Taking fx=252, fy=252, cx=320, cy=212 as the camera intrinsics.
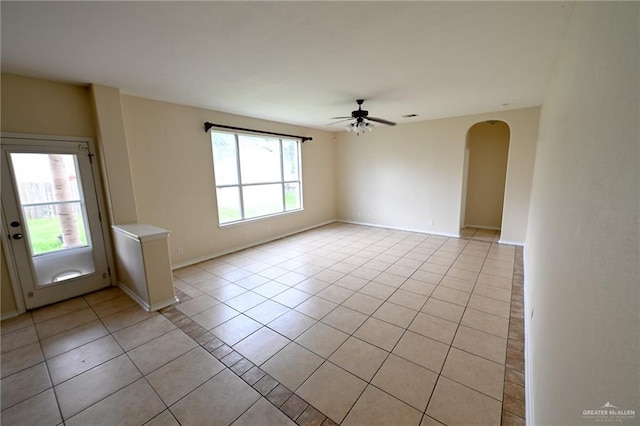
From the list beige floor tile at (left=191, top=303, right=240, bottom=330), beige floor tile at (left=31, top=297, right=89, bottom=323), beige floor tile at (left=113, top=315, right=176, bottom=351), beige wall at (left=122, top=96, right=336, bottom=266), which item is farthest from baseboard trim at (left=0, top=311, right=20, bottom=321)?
beige floor tile at (left=191, top=303, right=240, bottom=330)

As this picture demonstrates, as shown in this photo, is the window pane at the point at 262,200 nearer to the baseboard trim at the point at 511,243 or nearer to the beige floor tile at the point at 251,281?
the beige floor tile at the point at 251,281

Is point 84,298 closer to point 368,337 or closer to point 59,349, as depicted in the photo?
point 59,349

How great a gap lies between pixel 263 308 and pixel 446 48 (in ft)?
10.6

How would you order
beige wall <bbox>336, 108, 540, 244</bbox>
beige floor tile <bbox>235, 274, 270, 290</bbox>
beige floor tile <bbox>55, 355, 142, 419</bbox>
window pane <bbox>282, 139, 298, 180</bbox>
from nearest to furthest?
beige floor tile <bbox>55, 355, 142, 419</bbox>
beige floor tile <bbox>235, 274, 270, 290</bbox>
beige wall <bbox>336, 108, 540, 244</bbox>
window pane <bbox>282, 139, 298, 180</bbox>

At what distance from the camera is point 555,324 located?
1.24 metres

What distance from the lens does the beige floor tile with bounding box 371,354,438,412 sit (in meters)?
1.78

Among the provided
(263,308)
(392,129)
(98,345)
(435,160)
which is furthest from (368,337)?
(392,129)

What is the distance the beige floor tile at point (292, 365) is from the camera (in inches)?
77.1

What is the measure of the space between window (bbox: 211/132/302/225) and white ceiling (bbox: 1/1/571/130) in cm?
137

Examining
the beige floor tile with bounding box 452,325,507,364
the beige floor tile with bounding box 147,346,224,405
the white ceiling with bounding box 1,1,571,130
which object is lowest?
the beige floor tile with bounding box 147,346,224,405

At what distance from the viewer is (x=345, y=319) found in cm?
Result: 270

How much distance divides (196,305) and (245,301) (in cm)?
57

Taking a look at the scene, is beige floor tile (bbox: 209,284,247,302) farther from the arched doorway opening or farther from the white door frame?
the arched doorway opening

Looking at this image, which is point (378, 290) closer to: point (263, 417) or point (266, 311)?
point (266, 311)
